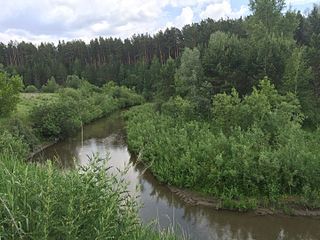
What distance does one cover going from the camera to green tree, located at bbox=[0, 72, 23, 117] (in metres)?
39.0

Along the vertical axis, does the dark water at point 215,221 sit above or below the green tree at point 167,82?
below

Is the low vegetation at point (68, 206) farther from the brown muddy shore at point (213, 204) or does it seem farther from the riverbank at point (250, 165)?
the brown muddy shore at point (213, 204)

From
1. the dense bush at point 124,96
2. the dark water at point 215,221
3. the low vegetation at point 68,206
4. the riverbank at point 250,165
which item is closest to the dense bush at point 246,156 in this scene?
the riverbank at point 250,165

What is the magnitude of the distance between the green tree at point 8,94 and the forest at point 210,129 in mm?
103

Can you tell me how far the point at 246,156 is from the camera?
22.8 meters

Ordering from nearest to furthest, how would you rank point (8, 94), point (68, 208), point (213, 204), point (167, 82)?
point (68, 208), point (213, 204), point (8, 94), point (167, 82)

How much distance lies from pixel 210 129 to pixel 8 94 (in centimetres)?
2078

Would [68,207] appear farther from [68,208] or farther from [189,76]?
[189,76]

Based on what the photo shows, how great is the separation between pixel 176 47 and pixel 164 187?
69784 millimetres

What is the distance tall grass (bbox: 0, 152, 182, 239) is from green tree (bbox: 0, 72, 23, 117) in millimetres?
35800

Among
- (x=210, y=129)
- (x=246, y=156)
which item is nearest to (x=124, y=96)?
(x=210, y=129)

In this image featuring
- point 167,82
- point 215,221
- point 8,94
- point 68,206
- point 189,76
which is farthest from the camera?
point 167,82

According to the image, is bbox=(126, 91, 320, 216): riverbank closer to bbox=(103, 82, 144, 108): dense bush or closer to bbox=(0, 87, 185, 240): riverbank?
bbox=(0, 87, 185, 240): riverbank

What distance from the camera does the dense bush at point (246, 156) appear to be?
71.4 feet
